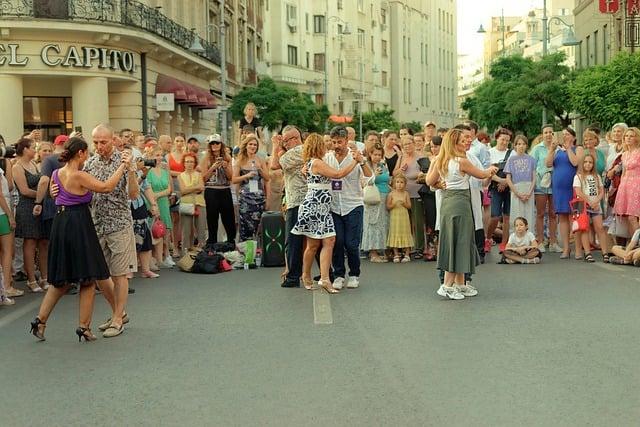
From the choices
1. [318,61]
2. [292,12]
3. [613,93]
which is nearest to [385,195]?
[613,93]

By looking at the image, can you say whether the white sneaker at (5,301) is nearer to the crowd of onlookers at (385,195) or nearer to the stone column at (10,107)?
the crowd of onlookers at (385,195)

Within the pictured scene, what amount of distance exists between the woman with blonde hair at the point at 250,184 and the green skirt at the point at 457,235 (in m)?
4.89

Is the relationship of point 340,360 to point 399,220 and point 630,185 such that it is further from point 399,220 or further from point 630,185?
point 630,185

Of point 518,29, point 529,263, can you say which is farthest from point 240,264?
point 518,29

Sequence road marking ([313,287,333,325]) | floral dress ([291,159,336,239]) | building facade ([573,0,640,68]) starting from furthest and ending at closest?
building facade ([573,0,640,68]) < floral dress ([291,159,336,239]) < road marking ([313,287,333,325])

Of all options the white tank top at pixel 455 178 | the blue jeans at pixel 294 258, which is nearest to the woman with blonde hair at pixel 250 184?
the blue jeans at pixel 294 258

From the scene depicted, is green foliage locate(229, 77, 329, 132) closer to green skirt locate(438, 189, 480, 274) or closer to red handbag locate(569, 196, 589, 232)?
red handbag locate(569, 196, 589, 232)

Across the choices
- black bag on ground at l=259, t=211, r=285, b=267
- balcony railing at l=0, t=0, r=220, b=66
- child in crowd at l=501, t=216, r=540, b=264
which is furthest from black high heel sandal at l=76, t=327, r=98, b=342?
balcony railing at l=0, t=0, r=220, b=66

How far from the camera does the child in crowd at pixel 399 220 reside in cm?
1598

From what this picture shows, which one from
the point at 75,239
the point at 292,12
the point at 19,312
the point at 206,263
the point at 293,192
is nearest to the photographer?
the point at 75,239

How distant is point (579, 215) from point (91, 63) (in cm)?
2045

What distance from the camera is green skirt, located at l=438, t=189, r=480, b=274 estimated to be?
1154 centimetres

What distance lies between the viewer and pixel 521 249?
50.4 ft

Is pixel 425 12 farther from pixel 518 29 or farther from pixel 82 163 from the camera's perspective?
pixel 82 163
